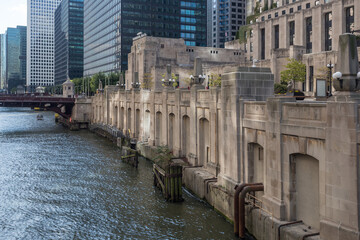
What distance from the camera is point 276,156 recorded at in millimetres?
20672

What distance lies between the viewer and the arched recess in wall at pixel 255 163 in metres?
23.9

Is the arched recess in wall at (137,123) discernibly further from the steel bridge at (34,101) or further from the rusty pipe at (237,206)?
the steel bridge at (34,101)

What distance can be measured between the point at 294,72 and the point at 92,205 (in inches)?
2202

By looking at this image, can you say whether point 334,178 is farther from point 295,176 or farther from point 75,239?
point 75,239

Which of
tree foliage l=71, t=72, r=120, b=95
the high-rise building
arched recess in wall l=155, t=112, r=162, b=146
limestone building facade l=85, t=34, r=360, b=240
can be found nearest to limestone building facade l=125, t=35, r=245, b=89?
tree foliage l=71, t=72, r=120, b=95

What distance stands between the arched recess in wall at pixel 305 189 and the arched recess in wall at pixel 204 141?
47.0ft

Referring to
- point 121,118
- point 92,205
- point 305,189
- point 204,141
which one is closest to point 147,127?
point 121,118

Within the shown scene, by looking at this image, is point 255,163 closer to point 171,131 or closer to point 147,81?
point 171,131

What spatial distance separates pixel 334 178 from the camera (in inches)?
648

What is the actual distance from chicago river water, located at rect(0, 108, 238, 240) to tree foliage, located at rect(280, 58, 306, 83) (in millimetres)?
39668

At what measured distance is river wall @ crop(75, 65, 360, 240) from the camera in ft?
52.8

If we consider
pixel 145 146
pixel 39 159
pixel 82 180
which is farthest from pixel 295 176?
pixel 39 159

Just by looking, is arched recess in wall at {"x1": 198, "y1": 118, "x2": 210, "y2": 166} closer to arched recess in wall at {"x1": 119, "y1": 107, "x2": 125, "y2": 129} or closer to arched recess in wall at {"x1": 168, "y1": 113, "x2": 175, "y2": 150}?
arched recess in wall at {"x1": 168, "y1": 113, "x2": 175, "y2": 150}

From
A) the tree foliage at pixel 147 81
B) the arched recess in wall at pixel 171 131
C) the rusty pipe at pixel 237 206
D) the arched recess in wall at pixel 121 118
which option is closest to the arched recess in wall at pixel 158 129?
the arched recess in wall at pixel 171 131
